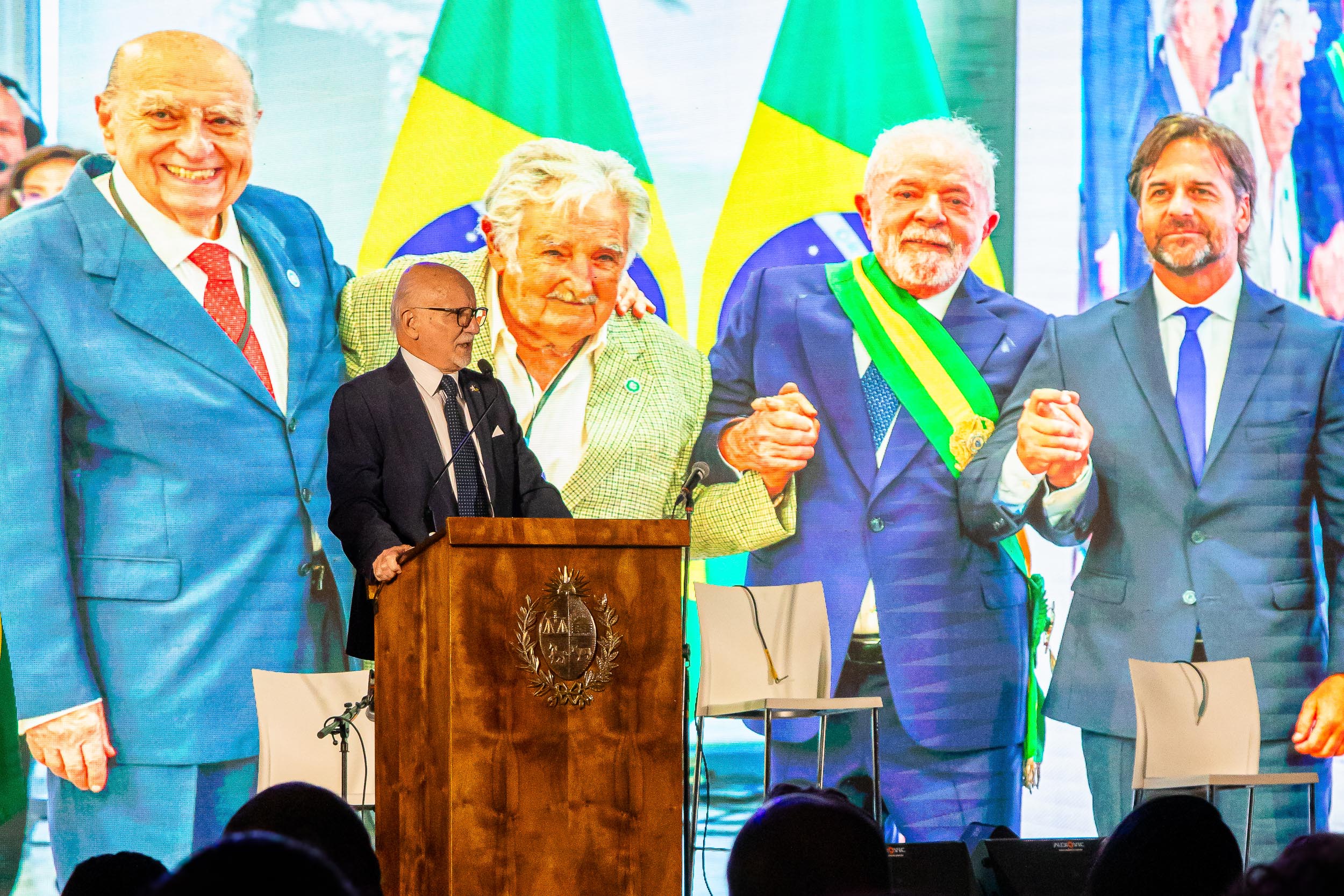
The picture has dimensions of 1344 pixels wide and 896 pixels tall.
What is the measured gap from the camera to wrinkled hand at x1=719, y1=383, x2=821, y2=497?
5875mm

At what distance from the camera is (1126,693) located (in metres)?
5.93

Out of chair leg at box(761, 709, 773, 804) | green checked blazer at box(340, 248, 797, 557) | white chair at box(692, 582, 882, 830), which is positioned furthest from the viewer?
green checked blazer at box(340, 248, 797, 557)

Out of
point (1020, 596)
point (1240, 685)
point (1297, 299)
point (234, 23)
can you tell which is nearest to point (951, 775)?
point (1020, 596)

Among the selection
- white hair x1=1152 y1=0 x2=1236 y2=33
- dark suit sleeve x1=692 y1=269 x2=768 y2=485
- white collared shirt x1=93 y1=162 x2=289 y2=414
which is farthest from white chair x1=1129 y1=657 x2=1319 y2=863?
white collared shirt x1=93 y1=162 x2=289 y2=414

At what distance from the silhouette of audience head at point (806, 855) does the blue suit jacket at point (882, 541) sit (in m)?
3.55

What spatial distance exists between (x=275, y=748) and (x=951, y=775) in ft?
8.93

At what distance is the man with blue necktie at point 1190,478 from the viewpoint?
5.98 m

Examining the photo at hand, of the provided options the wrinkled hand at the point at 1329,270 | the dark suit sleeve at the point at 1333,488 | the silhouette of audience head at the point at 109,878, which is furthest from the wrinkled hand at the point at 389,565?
the wrinkled hand at the point at 1329,270

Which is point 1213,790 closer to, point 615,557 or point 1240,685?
point 1240,685

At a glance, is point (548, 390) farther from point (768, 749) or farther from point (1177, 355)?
point (1177, 355)

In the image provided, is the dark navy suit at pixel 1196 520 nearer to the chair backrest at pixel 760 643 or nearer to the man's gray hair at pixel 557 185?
the chair backrest at pixel 760 643

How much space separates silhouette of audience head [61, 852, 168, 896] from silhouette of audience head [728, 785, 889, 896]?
0.86 m

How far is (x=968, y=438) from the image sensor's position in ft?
19.6

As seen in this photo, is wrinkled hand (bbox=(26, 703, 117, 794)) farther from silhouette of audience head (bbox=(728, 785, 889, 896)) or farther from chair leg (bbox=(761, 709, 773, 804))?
silhouette of audience head (bbox=(728, 785, 889, 896))
